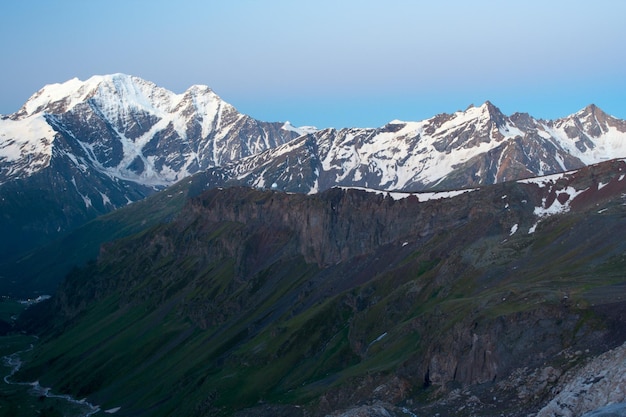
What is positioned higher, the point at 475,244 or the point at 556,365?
the point at 475,244

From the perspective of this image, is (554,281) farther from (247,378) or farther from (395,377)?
(247,378)

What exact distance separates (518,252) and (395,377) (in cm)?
5998

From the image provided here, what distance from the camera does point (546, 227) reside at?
573ft

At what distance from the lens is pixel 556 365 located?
3410 inches

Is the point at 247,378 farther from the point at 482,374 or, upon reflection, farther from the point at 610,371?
the point at 610,371

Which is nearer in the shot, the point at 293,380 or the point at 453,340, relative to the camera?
the point at 453,340

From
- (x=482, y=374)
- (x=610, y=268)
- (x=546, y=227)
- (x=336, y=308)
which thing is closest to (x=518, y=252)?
(x=546, y=227)

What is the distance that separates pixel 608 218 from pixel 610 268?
35170 millimetres

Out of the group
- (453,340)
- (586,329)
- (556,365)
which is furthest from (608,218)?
(556,365)

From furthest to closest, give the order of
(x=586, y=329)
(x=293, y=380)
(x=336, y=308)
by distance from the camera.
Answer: (x=336, y=308) < (x=293, y=380) < (x=586, y=329)

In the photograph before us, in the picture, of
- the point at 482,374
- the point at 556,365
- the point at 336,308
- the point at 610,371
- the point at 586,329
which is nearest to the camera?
the point at 610,371

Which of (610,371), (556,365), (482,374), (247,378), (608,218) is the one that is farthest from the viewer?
(247,378)

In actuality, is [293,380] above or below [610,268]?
below

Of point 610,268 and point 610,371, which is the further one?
point 610,268
